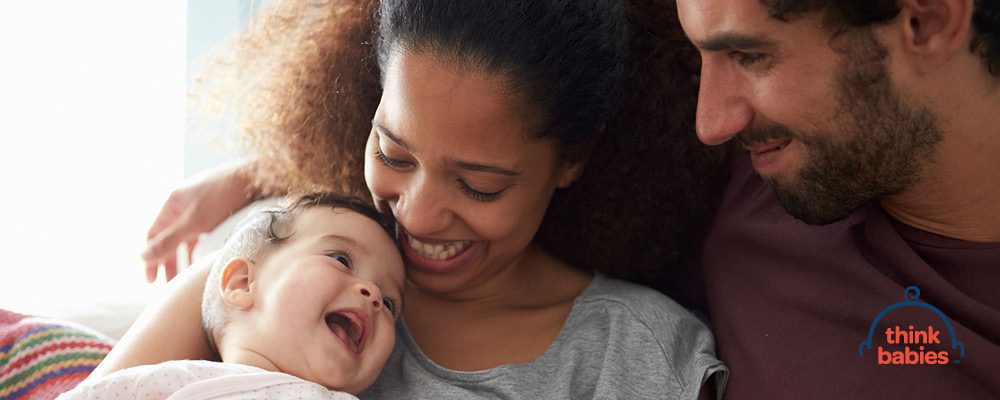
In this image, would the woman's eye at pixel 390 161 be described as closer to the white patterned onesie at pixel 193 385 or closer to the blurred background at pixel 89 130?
the white patterned onesie at pixel 193 385

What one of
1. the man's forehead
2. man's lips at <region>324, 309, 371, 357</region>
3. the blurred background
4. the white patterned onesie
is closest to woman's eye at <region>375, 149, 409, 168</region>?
man's lips at <region>324, 309, 371, 357</region>

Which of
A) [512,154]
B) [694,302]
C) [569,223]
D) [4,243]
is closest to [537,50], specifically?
[512,154]

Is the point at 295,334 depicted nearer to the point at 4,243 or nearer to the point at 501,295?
the point at 501,295

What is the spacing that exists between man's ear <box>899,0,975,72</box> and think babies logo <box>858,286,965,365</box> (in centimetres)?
36

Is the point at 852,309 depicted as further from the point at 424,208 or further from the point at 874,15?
the point at 424,208

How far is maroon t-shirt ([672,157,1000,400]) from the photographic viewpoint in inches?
66.8

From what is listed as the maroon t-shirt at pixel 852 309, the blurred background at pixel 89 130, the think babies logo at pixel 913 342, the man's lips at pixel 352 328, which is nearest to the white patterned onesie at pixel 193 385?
the man's lips at pixel 352 328

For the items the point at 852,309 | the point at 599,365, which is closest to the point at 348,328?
the point at 599,365

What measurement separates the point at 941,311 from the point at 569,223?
0.70 metres

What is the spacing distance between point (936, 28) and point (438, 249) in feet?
2.75

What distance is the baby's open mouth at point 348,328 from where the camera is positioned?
1.78 metres

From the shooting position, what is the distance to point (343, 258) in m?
1.86

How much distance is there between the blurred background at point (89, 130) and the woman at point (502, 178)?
3.80ft

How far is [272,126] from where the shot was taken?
225cm
